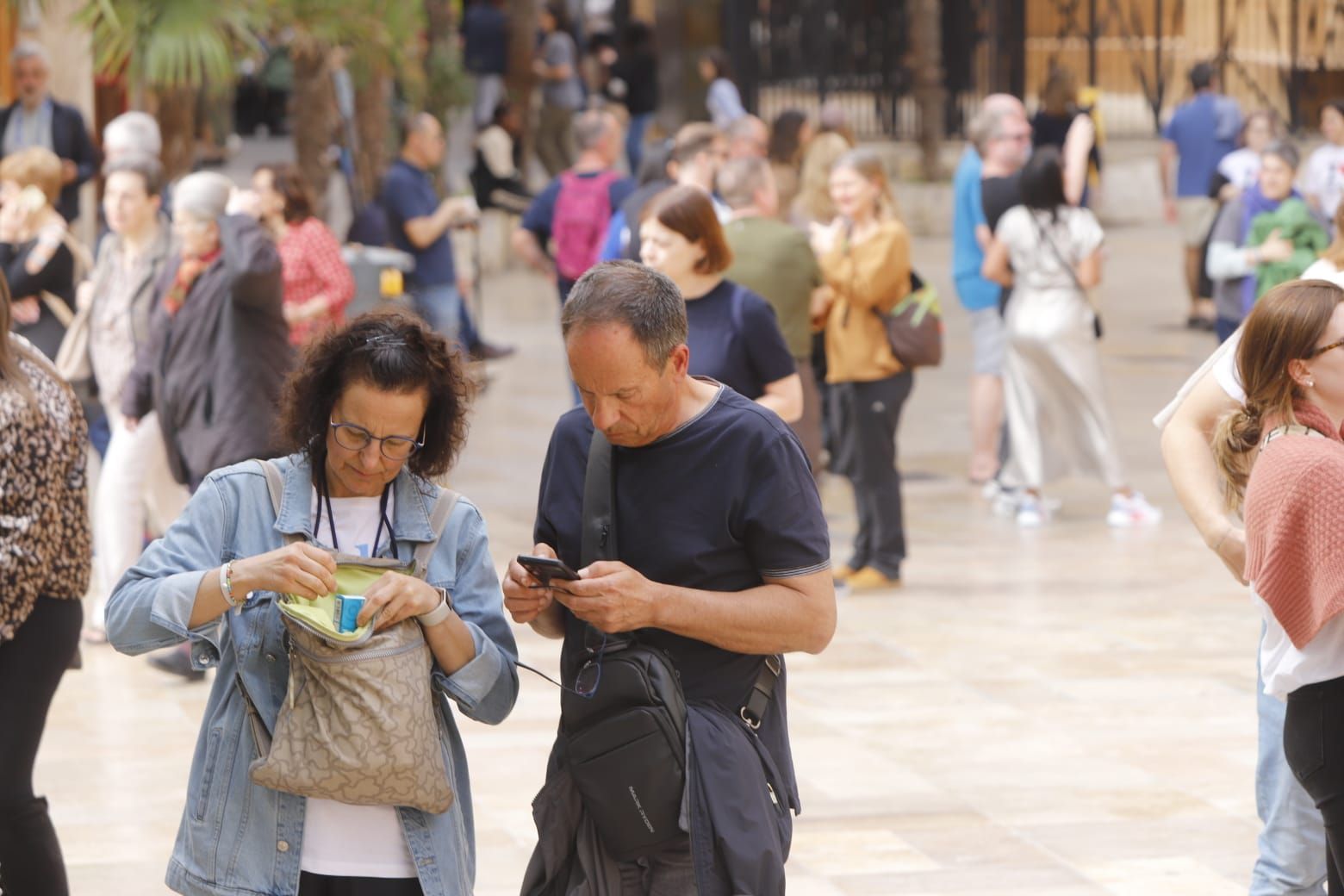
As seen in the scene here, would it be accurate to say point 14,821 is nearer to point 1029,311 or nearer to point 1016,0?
point 1029,311

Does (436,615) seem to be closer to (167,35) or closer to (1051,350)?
(1051,350)

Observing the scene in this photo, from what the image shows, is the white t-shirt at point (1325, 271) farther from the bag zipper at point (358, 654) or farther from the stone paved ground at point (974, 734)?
the bag zipper at point (358, 654)

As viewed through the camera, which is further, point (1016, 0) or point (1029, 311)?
point (1016, 0)

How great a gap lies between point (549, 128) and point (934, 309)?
16.3 m

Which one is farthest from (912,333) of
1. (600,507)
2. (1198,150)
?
(1198,150)

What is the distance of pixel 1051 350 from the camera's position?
1090 centimetres

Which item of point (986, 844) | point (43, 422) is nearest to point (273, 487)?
point (43, 422)

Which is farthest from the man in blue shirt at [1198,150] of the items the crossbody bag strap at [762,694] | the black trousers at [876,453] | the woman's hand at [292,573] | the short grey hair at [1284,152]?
the woman's hand at [292,573]

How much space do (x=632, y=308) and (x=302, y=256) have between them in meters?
6.92

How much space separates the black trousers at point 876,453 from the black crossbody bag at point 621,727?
240 inches

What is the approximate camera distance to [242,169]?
2730cm

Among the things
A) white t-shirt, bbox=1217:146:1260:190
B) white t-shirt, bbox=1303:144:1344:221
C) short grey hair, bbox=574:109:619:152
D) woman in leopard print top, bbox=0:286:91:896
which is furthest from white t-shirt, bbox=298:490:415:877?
white t-shirt, bbox=1217:146:1260:190

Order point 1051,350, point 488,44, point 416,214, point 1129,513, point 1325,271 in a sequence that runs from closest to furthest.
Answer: point 1325,271 → point 1051,350 → point 1129,513 → point 416,214 → point 488,44

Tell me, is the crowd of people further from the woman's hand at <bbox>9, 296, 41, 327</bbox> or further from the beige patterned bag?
the woman's hand at <bbox>9, 296, 41, 327</bbox>
